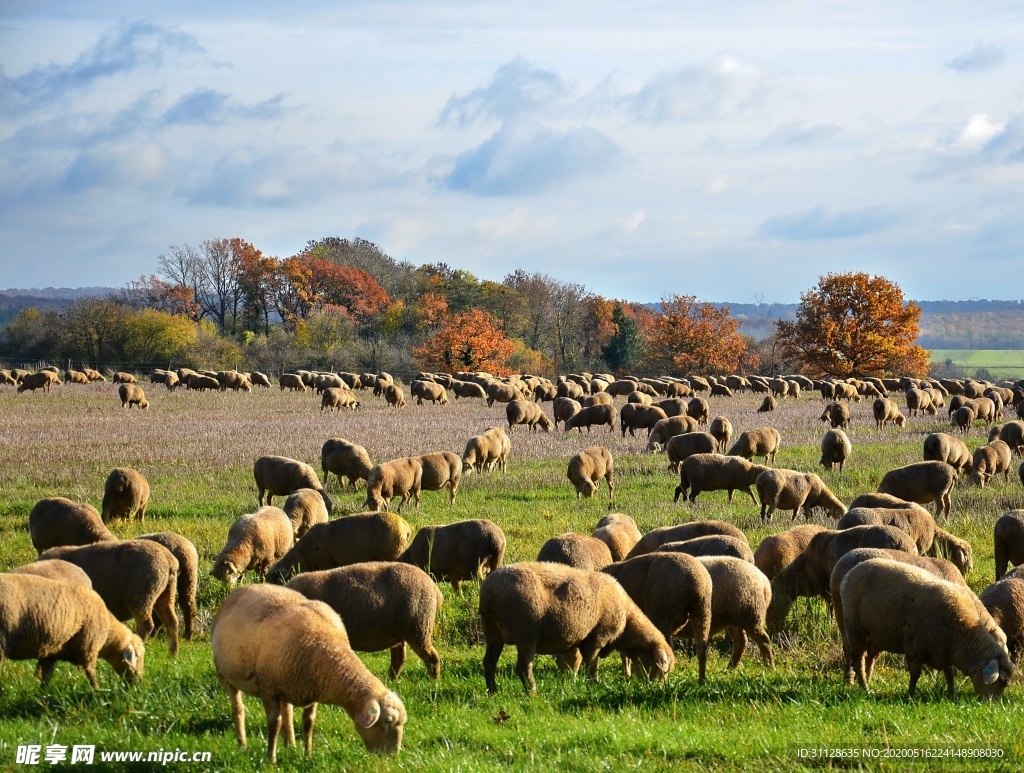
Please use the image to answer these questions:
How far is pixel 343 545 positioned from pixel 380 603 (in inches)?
147

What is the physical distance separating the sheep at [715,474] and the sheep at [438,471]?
399 cm

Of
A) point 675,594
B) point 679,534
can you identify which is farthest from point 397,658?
point 679,534

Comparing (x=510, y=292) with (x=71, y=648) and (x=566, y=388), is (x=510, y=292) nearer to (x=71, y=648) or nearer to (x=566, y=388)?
(x=566, y=388)

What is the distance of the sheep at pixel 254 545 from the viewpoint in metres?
11.3

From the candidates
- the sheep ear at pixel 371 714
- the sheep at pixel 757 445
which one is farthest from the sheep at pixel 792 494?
the sheep ear at pixel 371 714

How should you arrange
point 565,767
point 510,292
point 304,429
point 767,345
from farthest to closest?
1. point 767,345
2. point 510,292
3. point 304,429
4. point 565,767

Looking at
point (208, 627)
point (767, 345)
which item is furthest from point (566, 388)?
point (767, 345)

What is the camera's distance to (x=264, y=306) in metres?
91.9

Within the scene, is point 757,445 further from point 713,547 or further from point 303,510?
point 713,547

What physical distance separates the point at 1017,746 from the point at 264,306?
89.9m

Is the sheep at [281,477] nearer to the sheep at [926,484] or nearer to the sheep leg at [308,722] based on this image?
the sheep at [926,484]

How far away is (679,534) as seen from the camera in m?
11.8

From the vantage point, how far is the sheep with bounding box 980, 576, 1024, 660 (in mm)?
8969

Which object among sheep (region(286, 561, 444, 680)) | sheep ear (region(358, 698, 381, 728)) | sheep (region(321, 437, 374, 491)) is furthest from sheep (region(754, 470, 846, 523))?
→ sheep ear (region(358, 698, 381, 728))
